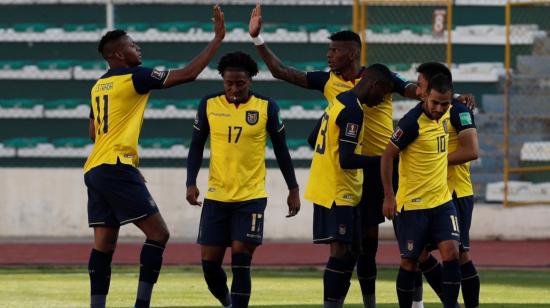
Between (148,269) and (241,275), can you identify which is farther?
(148,269)

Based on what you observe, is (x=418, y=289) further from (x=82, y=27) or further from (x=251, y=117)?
(x=82, y=27)

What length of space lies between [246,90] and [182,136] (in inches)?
471

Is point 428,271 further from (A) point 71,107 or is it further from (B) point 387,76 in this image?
(A) point 71,107

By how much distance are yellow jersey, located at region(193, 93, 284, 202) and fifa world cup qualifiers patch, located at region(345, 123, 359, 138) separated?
64 centimetres

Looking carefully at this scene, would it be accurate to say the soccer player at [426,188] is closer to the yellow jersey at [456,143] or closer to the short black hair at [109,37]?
the yellow jersey at [456,143]

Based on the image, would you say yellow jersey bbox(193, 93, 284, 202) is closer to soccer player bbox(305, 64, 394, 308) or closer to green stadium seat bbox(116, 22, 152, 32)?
soccer player bbox(305, 64, 394, 308)

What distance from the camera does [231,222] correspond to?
10.2 metres

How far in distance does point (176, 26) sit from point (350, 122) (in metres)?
12.9

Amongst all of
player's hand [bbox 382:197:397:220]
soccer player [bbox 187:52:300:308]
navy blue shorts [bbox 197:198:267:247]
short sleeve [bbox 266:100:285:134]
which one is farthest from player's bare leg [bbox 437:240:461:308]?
short sleeve [bbox 266:100:285:134]

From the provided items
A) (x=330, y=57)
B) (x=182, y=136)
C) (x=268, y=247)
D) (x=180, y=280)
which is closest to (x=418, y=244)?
(x=330, y=57)

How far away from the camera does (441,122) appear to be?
9.95 meters

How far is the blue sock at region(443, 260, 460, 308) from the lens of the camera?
31.9 ft

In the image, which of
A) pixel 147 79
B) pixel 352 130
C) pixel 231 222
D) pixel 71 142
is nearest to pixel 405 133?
pixel 352 130

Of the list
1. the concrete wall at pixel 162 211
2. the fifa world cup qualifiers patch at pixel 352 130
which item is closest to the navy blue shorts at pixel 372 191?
the fifa world cup qualifiers patch at pixel 352 130
